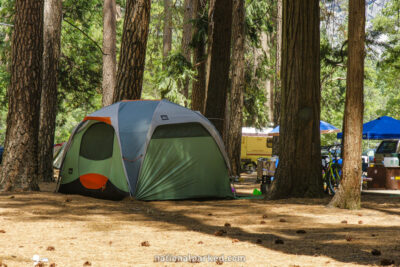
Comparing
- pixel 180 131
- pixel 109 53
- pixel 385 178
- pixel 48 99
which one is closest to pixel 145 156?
pixel 180 131

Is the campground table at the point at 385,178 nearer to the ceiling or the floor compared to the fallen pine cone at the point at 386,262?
nearer to the ceiling

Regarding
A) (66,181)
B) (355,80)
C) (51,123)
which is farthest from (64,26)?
(355,80)

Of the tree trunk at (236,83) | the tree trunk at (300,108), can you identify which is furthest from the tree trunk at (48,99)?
the tree trunk at (300,108)

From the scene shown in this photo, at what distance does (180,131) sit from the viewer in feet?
34.7

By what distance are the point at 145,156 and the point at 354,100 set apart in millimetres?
3956

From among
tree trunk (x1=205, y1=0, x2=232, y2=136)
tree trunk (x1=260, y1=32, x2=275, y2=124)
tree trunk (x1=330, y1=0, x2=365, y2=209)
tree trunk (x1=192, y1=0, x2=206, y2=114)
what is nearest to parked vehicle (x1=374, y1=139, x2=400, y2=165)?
tree trunk (x1=192, y1=0, x2=206, y2=114)

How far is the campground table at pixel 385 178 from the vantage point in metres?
14.1

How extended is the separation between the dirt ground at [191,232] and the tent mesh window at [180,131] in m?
1.33

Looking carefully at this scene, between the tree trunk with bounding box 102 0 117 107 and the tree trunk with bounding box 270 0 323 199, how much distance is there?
397 inches

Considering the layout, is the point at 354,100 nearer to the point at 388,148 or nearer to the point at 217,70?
the point at 217,70

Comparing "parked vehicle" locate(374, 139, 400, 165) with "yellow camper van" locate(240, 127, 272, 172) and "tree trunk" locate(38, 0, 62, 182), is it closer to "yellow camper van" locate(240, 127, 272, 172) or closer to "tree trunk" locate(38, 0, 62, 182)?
"yellow camper van" locate(240, 127, 272, 172)

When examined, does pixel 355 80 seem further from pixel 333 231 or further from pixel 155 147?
pixel 155 147

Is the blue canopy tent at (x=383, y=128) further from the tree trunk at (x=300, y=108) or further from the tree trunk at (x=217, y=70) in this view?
the tree trunk at (x=300, y=108)

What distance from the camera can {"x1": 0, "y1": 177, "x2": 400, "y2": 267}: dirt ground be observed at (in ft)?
16.3
